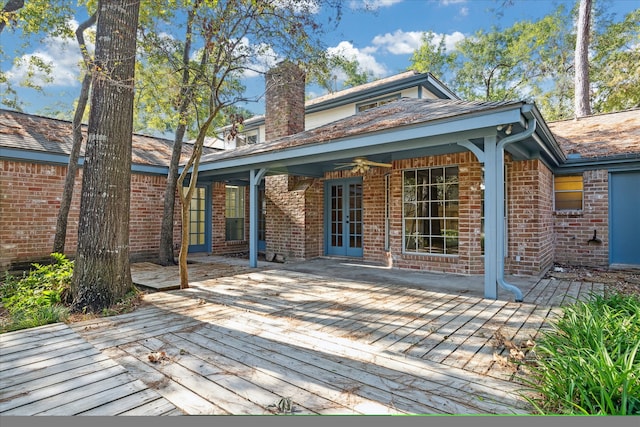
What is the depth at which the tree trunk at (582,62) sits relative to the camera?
12.7 ft

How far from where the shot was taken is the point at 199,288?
4.77 metres

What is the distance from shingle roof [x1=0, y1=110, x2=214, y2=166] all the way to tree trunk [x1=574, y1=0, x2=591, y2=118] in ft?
26.8

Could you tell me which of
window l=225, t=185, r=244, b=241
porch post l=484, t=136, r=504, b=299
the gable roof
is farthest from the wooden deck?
the gable roof

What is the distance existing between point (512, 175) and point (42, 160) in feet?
28.0

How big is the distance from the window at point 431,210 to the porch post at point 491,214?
1.70m

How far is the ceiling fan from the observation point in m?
6.66

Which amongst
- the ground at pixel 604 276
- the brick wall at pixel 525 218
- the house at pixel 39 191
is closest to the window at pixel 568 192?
the ground at pixel 604 276

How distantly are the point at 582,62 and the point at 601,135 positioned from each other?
7.82 ft

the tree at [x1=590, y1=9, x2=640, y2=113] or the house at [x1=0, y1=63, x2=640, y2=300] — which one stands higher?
the tree at [x1=590, y1=9, x2=640, y2=113]

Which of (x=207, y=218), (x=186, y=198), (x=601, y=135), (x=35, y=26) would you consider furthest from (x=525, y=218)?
(x=35, y=26)

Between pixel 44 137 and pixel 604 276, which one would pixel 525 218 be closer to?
pixel 604 276

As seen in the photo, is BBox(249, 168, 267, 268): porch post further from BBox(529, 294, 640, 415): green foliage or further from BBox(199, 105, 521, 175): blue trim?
BBox(529, 294, 640, 415): green foliage

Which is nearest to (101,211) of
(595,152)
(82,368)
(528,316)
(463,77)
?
(82,368)

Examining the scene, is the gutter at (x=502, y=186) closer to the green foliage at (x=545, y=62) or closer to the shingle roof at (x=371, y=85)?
the green foliage at (x=545, y=62)
